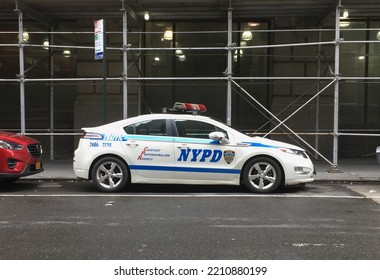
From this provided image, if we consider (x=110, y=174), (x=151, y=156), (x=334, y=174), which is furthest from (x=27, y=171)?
(x=334, y=174)

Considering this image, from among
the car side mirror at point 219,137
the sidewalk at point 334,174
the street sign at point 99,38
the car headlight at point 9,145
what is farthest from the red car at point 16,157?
the car side mirror at point 219,137

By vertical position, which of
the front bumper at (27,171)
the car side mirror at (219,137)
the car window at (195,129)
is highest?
the car window at (195,129)

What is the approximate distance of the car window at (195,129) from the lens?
8.68 metres

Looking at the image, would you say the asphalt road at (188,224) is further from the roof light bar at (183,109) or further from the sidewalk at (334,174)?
the roof light bar at (183,109)

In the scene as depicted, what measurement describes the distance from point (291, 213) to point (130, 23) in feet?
28.5

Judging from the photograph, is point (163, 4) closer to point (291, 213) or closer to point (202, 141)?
point (202, 141)

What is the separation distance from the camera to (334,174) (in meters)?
10.8

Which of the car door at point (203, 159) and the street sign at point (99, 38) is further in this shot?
the street sign at point (99, 38)

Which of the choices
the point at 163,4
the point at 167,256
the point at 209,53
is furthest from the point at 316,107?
the point at 167,256

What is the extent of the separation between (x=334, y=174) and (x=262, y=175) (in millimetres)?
3141

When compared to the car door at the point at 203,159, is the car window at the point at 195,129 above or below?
above

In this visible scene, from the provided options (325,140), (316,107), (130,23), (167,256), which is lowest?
(167,256)

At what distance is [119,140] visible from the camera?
8.67m

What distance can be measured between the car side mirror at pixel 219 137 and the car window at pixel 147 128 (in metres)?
0.96
